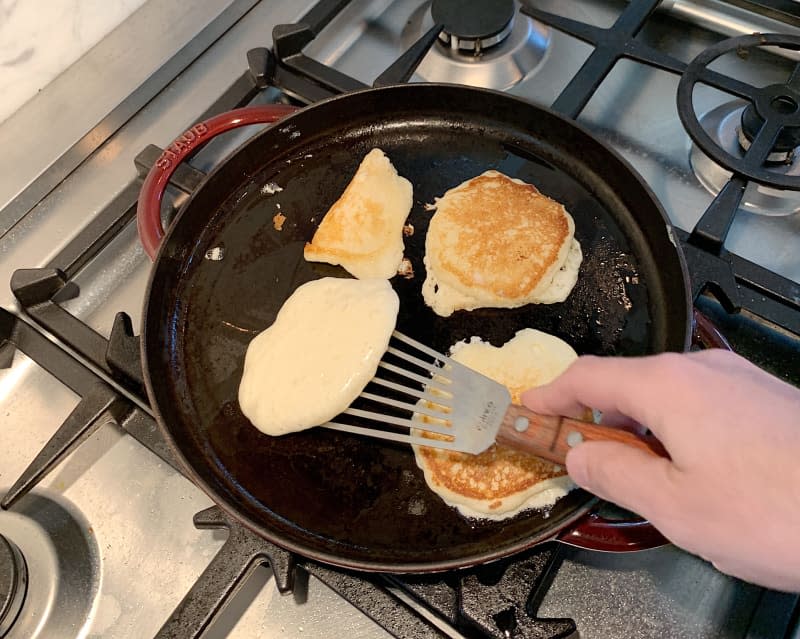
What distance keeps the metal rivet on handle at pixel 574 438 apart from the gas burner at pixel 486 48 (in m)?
0.76

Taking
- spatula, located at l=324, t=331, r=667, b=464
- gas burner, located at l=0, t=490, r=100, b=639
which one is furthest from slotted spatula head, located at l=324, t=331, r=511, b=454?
gas burner, located at l=0, t=490, r=100, b=639

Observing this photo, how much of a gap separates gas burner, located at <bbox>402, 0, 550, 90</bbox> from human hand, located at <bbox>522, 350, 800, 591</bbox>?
75cm

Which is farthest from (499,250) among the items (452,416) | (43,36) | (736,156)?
(43,36)

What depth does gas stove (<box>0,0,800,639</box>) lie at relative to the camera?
0.83m

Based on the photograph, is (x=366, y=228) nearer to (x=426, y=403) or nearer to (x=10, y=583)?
(x=426, y=403)

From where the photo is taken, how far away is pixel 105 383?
973 mm

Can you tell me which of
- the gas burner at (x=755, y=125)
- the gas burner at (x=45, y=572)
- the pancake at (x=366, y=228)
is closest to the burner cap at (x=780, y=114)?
the gas burner at (x=755, y=125)

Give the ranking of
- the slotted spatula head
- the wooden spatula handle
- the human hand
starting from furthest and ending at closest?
the slotted spatula head
the wooden spatula handle
the human hand

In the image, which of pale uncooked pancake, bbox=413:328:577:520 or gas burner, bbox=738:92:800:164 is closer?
pale uncooked pancake, bbox=413:328:577:520

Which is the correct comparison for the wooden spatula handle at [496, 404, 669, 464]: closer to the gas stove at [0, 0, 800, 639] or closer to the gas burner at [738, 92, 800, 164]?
the gas stove at [0, 0, 800, 639]

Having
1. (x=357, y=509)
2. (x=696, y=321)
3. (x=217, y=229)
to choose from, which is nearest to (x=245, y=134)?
(x=217, y=229)

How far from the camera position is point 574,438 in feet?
2.23

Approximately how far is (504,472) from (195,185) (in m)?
0.70

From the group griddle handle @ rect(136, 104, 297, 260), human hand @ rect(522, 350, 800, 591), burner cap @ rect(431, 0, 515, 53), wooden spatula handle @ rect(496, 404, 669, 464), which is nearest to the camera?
human hand @ rect(522, 350, 800, 591)
